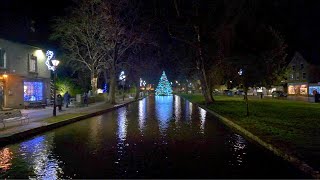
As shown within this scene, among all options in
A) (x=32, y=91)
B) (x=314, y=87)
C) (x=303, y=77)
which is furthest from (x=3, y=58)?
(x=303, y=77)

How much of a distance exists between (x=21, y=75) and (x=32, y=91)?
11.1 feet

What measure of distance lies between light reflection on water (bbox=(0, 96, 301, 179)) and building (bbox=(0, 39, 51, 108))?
57.4ft

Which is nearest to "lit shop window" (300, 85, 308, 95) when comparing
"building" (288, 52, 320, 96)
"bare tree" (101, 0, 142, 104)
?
"building" (288, 52, 320, 96)

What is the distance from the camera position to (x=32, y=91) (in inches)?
1513

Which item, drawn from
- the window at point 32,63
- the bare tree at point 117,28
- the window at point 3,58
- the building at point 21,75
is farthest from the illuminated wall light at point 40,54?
the bare tree at point 117,28

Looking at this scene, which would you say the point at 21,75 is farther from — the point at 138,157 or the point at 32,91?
the point at 138,157

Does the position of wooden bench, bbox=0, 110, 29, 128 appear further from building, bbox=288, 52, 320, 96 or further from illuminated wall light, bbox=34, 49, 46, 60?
building, bbox=288, 52, 320, 96

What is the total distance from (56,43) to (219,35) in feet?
65.5

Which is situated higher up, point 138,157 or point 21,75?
point 21,75

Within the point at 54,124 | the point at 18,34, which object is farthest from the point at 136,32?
the point at 54,124

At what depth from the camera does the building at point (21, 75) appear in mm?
32562

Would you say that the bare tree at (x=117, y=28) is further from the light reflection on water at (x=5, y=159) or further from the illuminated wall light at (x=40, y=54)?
the light reflection on water at (x=5, y=159)

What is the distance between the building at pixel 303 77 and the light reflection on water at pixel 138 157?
7011 centimetres

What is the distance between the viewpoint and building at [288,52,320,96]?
8338 centimetres
